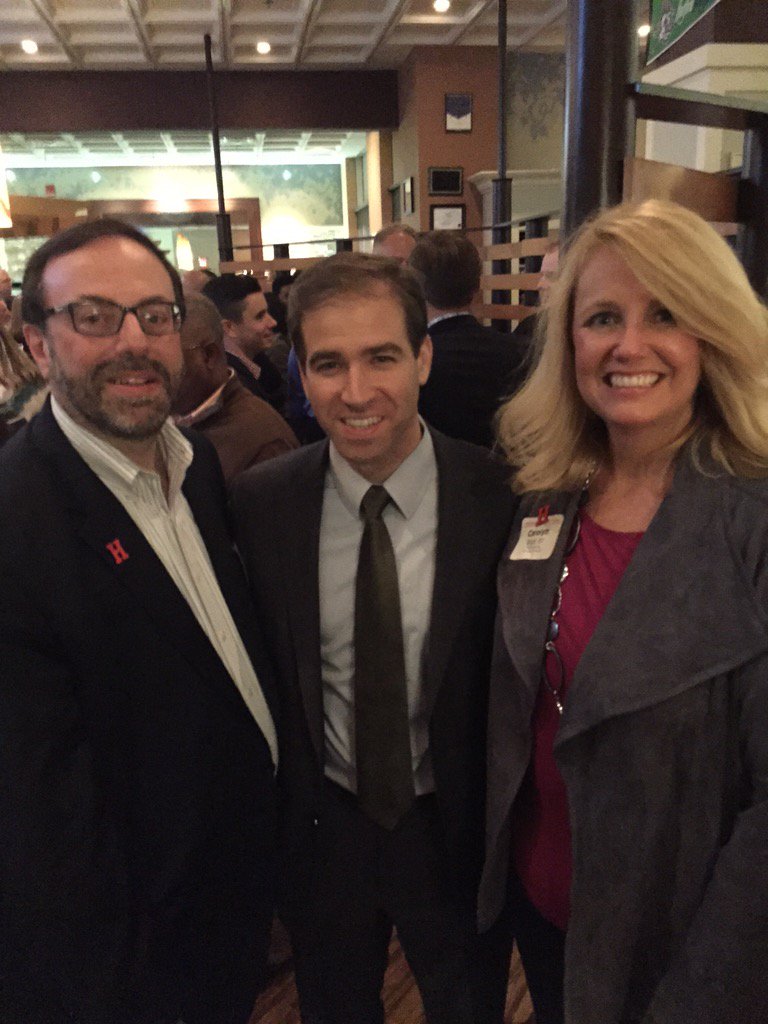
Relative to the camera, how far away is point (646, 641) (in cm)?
103

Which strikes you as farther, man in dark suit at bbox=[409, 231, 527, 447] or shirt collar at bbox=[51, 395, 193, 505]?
man in dark suit at bbox=[409, 231, 527, 447]

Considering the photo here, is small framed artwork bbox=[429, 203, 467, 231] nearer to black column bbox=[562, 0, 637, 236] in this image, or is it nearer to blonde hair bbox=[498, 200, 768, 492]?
black column bbox=[562, 0, 637, 236]

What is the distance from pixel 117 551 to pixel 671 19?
7.72 feet

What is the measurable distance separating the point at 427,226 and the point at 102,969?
353 inches

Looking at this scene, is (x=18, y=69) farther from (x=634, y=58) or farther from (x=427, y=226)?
(x=634, y=58)

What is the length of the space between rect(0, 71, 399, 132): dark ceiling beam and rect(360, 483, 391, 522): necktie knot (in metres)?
9.35

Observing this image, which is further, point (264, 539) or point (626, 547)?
point (264, 539)

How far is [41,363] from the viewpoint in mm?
1367

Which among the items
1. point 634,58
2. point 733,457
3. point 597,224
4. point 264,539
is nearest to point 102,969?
point 264,539

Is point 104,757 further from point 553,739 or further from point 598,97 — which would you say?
point 598,97

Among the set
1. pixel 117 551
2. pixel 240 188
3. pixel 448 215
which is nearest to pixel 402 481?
pixel 117 551

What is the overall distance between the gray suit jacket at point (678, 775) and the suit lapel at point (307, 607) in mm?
463

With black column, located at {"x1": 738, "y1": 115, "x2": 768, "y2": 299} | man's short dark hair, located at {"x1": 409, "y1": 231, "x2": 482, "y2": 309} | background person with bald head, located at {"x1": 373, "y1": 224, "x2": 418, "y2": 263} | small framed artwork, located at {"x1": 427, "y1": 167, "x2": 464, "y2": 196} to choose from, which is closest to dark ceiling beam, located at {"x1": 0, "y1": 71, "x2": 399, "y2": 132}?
small framed artwork, located at {"x1": 427, "y1": 167, "x2": 464, "y2": 196}

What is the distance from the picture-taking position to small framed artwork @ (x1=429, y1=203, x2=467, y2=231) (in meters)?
8.95
